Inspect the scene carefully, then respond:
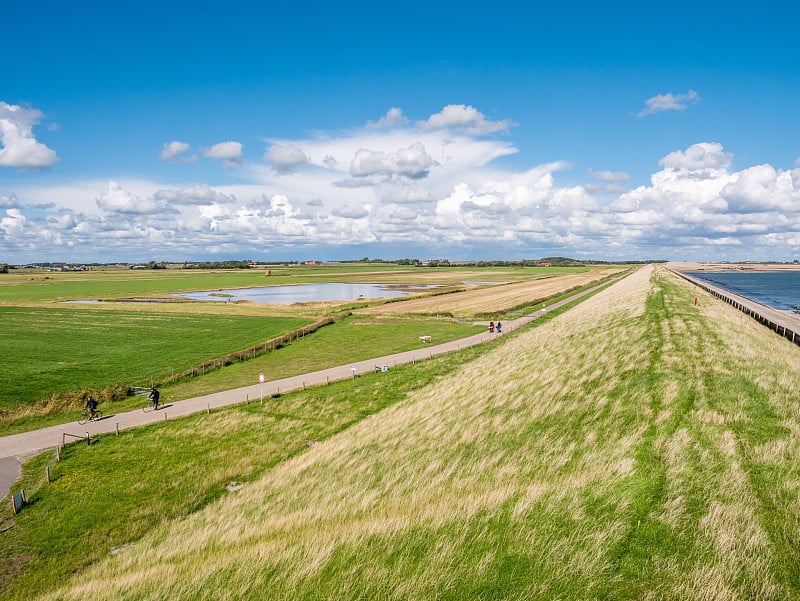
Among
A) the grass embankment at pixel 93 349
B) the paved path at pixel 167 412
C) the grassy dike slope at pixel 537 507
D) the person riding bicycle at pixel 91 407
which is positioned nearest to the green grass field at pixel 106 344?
the grass embankment at pixel 93 349

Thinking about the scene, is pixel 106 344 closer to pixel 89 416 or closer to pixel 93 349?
pixel 93 349

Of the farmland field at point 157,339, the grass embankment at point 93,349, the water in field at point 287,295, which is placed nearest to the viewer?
the grass embankment at point 93,349

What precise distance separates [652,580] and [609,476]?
12.7ft

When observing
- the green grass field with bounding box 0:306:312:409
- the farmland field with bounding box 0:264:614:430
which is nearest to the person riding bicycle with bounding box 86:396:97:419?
the farmland field with bounding box 0:264:614:430

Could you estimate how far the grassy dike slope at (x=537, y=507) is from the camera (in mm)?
7887

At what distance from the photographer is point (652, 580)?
7488 mm

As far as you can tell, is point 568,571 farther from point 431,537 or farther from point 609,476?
point 609,476

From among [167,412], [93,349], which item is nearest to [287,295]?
[93,349]

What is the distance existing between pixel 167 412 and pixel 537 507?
2670 centimetres

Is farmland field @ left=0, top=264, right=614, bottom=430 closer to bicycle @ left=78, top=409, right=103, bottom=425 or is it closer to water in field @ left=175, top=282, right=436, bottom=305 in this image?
bicycle @ left=78, top=409, right=103, bottom=425

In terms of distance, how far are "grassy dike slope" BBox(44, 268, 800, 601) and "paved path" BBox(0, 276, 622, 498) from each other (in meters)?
11.8

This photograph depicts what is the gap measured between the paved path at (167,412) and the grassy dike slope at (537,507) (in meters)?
11.8

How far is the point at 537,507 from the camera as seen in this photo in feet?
33.2

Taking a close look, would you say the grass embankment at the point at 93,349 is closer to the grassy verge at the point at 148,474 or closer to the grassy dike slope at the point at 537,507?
the grassy verge at the point at 148,474
